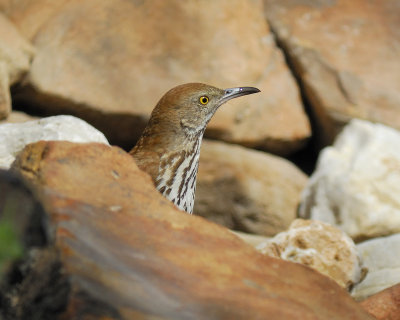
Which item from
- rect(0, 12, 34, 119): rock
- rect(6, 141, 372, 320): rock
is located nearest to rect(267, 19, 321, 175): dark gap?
rect(0, 12, 34, 119): rock

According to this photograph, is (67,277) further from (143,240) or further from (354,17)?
(354,17)

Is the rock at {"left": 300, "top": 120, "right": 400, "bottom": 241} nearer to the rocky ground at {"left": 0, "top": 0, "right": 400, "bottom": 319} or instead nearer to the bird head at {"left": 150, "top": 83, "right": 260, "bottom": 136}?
the rocky ground at {"left": 0, "top": 0, "right": 400, "bottom": 319}

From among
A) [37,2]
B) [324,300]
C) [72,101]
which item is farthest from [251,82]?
[324,300]

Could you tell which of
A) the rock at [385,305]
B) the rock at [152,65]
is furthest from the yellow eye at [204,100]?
the rock at [152,65]

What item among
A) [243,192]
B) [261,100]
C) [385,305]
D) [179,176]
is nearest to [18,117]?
[243,192]

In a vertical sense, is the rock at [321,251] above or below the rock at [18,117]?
above

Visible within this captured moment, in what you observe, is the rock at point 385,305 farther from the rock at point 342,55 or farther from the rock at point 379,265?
the rock at point 342,55
